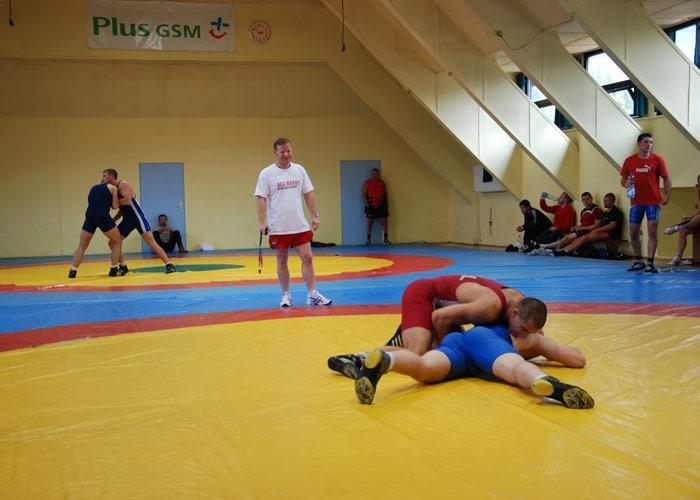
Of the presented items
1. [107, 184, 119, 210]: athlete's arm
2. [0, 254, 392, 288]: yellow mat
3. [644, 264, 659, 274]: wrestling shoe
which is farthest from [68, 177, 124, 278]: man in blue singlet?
[644, 264, 659, 274]: wrestling shoe

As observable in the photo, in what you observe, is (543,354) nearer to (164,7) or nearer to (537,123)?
(537,123)

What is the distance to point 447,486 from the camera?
7.43 feet

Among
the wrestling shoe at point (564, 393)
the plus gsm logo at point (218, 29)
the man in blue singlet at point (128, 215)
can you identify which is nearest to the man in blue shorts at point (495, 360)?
the wrestling shoe at point (564, 393)

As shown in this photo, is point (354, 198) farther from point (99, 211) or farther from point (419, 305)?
point (419, 305)

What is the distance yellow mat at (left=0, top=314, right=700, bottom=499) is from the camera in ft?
7.56

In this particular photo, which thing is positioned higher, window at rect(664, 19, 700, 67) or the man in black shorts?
window at rect(664, 19, 700, 67)

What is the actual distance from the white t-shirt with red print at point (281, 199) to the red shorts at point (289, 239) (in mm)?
37

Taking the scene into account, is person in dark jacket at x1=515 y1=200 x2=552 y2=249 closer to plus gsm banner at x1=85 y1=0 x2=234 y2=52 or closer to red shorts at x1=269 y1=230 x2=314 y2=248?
plus gsm banner at x1=85 y1=0 x2=234 y2=52

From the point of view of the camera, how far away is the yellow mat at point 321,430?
90.7 inches

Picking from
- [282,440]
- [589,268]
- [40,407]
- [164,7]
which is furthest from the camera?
[164,7]

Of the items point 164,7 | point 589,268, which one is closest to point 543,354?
point 589,268

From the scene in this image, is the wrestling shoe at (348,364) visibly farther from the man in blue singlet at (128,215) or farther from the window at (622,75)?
the window at (622,75)

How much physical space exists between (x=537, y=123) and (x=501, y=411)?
9927 mm

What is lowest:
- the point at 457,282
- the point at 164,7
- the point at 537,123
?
the point at 457,282
